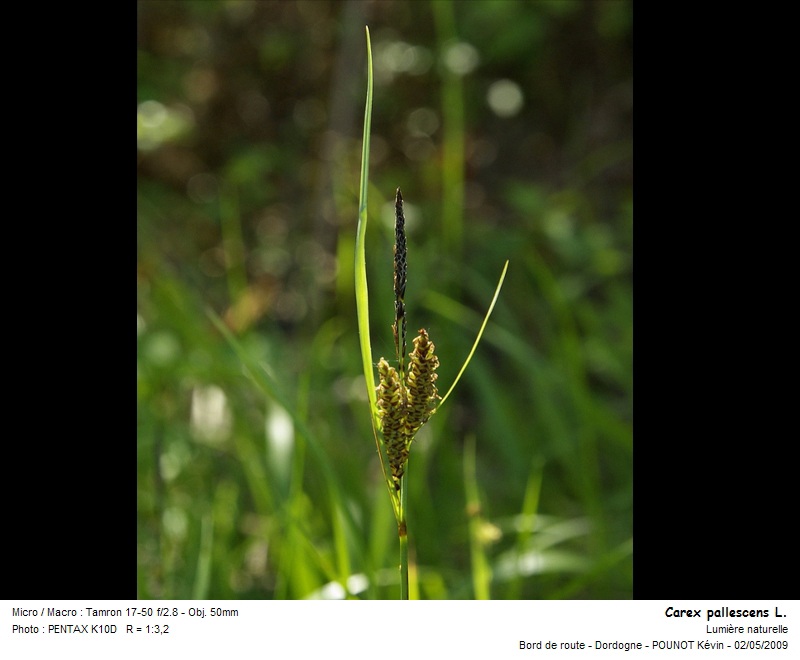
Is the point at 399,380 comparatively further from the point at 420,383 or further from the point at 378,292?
the point at 378,292

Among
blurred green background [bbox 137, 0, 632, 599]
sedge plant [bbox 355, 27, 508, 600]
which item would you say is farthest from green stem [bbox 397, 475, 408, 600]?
blurred green background [bbox 137, 0, 632, 599]

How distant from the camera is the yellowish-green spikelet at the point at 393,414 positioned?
0.39 meters

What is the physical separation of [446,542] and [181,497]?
352 mm

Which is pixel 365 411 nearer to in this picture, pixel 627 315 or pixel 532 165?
pixel 627 315

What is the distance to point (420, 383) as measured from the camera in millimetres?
384

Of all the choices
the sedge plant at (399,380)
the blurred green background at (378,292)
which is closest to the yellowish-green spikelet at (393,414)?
the sedge plant at (399,380)

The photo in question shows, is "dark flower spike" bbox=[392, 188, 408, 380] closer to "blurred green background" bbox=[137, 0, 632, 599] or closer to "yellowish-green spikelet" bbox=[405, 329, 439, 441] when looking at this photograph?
"yellowish-green spikelet" bbox=[405, 329, 439, 441]

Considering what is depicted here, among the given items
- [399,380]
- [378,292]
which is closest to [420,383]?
[399,380]

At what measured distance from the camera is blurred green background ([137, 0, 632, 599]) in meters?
0.85

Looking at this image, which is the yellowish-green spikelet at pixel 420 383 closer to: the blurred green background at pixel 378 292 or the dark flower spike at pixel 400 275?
the dark flower spike at pixel 400 275

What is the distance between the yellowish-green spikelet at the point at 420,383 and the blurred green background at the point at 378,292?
175mm

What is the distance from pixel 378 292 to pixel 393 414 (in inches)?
28.5

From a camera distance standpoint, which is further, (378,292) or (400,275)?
(378,292)
